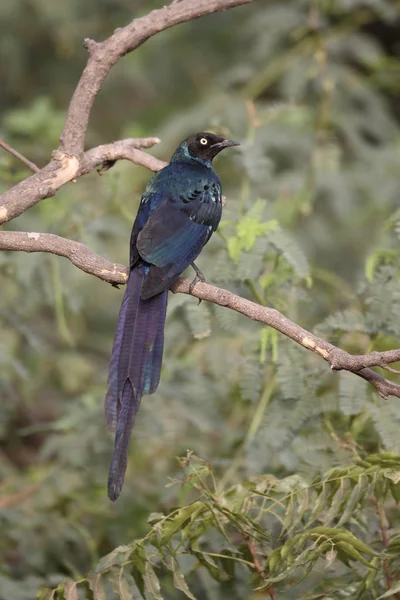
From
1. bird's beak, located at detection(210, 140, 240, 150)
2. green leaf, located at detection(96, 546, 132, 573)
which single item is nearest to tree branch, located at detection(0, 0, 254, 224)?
bird's beak, located at detection(210, 140, 240, 150)

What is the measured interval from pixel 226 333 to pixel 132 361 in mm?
2352

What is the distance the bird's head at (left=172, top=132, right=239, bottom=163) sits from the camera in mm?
3934

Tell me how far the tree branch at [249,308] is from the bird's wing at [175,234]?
0.37ft

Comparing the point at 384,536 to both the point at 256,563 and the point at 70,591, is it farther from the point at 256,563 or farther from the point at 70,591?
the point at 70,591

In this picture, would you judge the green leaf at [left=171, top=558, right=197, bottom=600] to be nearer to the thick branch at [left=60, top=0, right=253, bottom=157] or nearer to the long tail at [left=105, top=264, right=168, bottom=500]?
the long tail at [left=105, top=264, right=168, bottom=500]

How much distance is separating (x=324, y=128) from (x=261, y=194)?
690 mm

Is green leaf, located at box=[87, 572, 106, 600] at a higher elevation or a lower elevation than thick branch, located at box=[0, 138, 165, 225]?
lower

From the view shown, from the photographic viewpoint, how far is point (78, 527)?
4020 millimetres

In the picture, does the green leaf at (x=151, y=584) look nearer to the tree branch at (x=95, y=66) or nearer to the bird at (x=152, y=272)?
the bird at (x=152, y=272)

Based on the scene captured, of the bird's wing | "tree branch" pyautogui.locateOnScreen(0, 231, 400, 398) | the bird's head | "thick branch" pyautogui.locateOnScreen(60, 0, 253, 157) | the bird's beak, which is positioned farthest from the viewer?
the bird's head

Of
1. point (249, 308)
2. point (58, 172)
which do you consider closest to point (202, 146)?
point (58, 172)

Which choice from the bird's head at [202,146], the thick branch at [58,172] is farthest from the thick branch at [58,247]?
the bird's head at [202,146]

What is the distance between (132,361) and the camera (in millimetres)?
2891

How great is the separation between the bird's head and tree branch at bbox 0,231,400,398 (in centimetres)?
108
